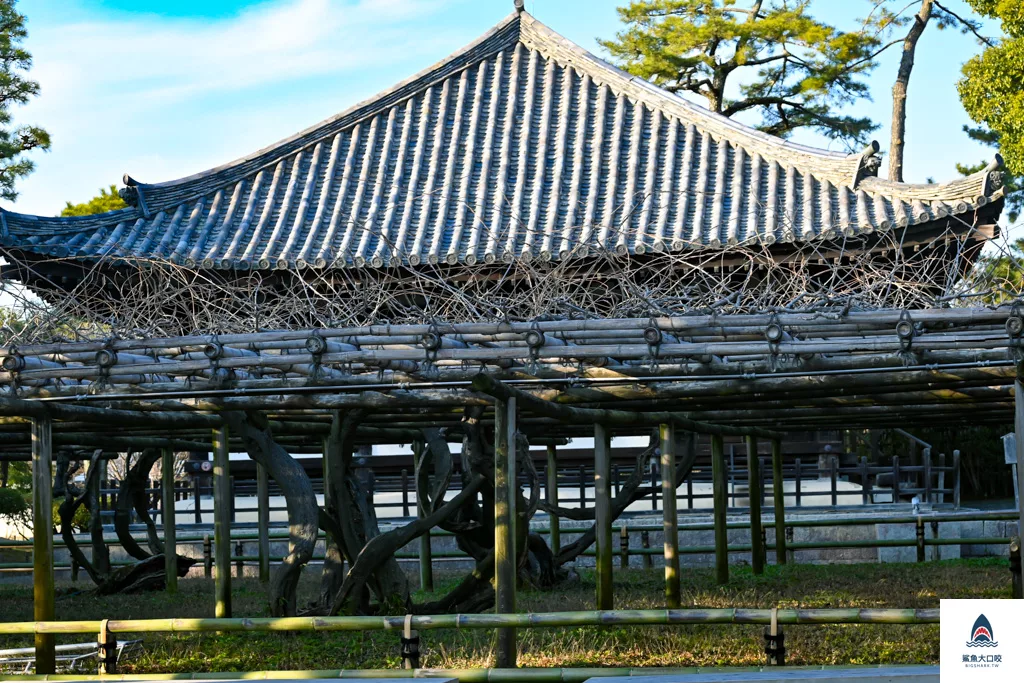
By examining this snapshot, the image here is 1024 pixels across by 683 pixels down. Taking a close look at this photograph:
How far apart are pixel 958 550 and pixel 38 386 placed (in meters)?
14.6

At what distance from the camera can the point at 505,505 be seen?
9266 millimetres

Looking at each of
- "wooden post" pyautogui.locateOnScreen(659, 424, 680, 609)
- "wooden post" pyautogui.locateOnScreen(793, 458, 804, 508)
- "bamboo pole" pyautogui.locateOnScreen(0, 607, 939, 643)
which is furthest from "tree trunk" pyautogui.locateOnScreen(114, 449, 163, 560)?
"wooden post" pyautogui.locateOnScreen(793, 458, 804, 508)

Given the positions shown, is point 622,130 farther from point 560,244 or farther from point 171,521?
point 171,521

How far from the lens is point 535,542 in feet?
50.8

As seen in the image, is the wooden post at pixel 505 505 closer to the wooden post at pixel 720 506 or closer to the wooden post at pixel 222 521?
the wooden post at pixel 222 521

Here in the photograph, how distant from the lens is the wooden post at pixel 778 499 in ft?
57.9

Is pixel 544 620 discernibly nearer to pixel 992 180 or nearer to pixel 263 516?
pixel 992 180

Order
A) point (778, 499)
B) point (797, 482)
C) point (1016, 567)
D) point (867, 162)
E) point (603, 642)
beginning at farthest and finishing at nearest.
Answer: point (797, 482) → point (778, 499) → point (867, 162) → point (1016, 567) → point (603, 642)

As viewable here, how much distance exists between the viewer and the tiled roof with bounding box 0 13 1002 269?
15.2 m

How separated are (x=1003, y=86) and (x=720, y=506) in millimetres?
12516

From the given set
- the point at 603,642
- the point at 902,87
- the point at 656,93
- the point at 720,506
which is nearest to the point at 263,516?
the point at 720,506

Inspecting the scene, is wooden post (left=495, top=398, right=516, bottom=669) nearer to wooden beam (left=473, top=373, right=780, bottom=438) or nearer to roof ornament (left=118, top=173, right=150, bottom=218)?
wooden beam (left=473, top=373, right=780, bottom=438)

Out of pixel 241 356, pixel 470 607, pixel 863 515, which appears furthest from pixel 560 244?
pixel 863 515

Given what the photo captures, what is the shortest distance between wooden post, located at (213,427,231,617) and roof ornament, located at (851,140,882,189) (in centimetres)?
856
